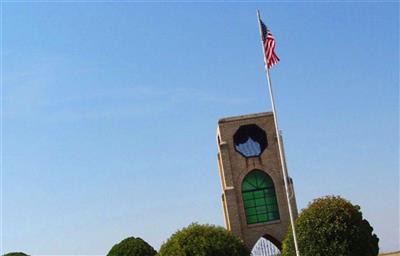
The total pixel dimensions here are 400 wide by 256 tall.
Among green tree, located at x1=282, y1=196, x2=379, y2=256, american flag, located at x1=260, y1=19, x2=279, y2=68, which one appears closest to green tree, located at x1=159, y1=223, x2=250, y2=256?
green tree, located at x1=282, y1=196, x2=379, y2=256

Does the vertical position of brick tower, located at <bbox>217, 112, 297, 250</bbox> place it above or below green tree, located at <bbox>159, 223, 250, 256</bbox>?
above

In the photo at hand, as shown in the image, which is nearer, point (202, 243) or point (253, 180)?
point (202, 243)

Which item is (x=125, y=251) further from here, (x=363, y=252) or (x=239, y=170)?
(x=363, y=252)

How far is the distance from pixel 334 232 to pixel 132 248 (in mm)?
18111

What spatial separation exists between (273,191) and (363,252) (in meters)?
15.3

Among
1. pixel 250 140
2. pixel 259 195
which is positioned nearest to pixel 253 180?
pixel 259 195

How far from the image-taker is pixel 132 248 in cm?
5034

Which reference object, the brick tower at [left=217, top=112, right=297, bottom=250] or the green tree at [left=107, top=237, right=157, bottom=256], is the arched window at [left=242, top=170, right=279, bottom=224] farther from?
the green tree at [left=107, top=237, right=157, bottom=256]

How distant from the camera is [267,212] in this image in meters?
55.0

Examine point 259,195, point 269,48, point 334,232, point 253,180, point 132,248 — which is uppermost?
point 269,48

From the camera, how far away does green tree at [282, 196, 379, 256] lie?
134 ft

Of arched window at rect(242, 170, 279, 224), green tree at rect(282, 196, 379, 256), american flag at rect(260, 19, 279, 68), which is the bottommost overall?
green tree at rect(282, 196, 379, 256)

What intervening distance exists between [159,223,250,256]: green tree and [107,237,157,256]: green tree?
516 centimetres

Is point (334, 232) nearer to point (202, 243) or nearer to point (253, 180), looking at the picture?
point (202, 243)
